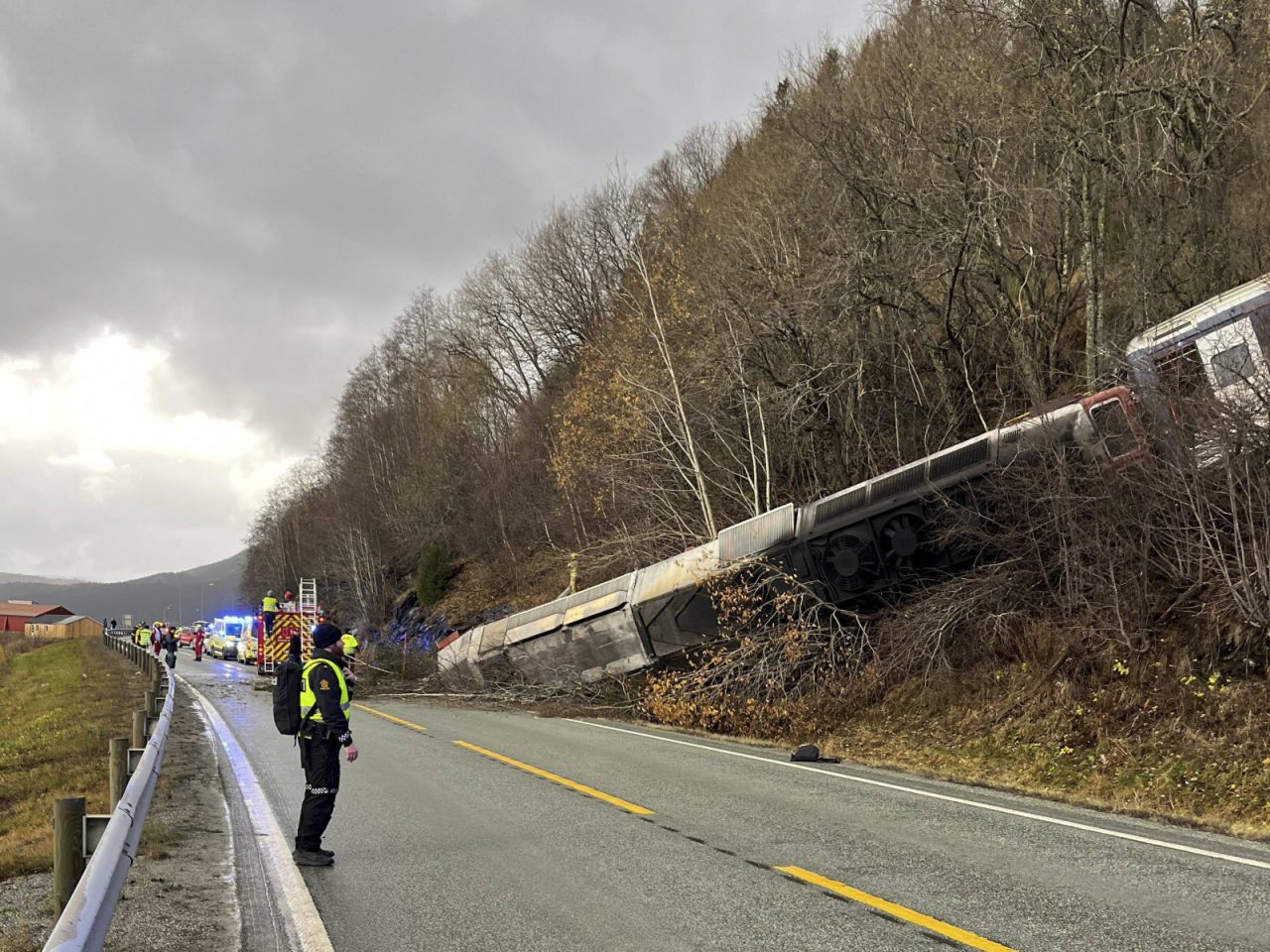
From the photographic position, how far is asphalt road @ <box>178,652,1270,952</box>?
5.23 meters

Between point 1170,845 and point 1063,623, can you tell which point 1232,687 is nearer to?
point 1063,623

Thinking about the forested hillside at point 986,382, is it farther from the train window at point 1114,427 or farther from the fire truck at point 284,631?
the fire truck at point 284,631

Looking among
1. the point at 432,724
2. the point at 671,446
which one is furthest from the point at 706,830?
the point at 671,446

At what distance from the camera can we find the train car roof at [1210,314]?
1250cm

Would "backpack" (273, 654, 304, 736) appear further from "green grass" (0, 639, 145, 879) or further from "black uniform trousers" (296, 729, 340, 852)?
"green grass" (0, 639, 145, 879)

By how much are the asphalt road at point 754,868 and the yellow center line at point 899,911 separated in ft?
0.07

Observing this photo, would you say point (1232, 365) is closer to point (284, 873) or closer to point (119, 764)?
point (284, 873)

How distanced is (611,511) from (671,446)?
661 cm

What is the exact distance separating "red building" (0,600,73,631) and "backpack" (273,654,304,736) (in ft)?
414

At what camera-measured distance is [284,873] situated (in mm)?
6797

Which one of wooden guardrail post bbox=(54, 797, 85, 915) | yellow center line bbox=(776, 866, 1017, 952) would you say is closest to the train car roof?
yellow center line bbox=(776, 866, 1017, 952)

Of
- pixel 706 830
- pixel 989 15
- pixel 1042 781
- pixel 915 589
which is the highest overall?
pixel 989 15

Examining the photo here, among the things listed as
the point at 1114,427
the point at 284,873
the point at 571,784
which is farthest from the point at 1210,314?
the point at 284,873

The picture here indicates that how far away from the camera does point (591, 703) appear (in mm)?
19031
